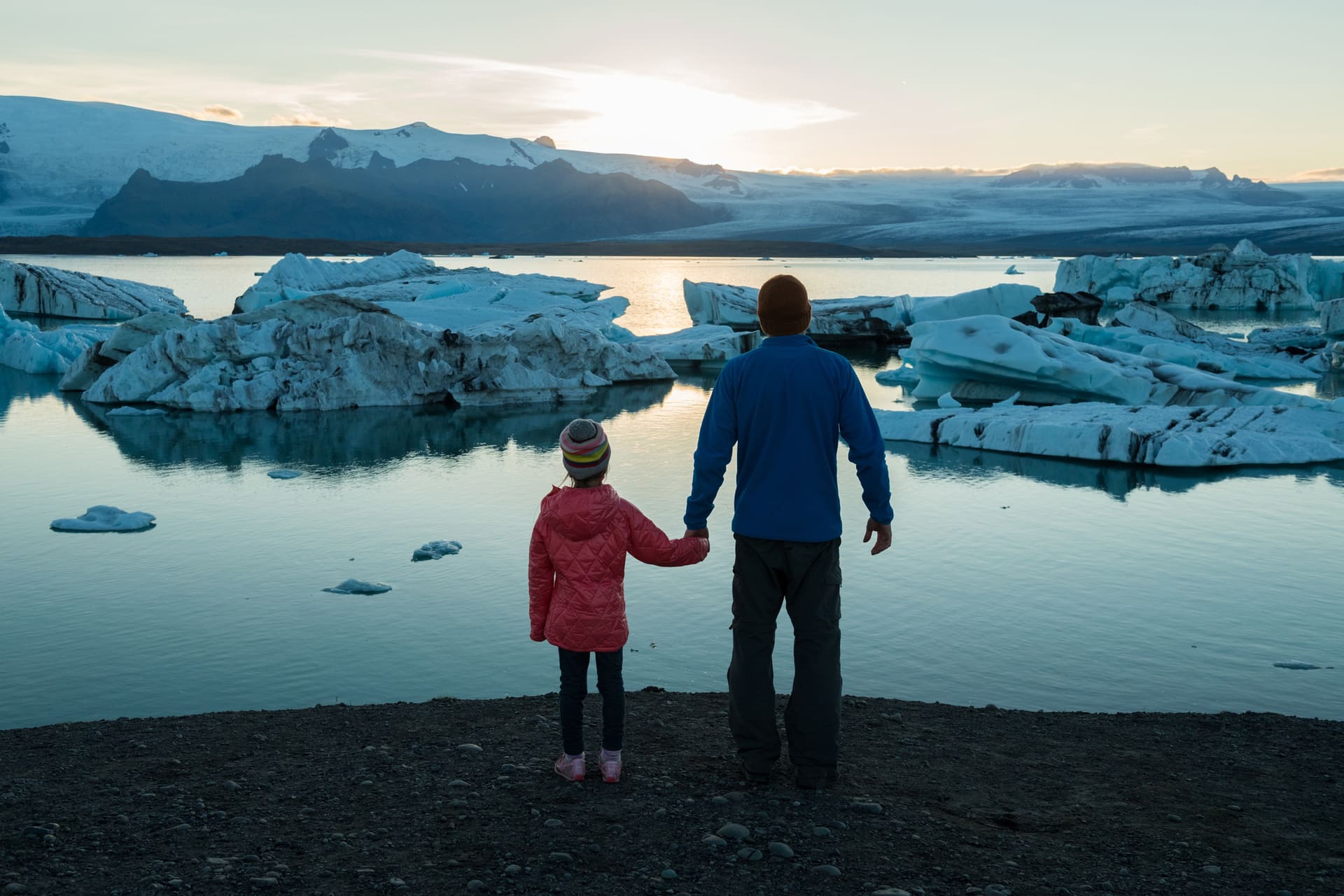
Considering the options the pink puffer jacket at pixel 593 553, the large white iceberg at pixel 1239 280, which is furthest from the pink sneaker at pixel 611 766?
the large white iceberg at pixel 1239 280

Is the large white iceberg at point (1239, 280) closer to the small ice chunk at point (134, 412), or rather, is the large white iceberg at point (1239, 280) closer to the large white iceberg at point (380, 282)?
the large white iceberg at point (380, 282)

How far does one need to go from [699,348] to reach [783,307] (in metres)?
17.4

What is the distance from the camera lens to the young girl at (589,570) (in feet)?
10.9

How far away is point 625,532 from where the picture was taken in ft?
11.0

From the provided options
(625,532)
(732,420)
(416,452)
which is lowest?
(416,452)

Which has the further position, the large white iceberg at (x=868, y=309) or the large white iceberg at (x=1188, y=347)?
the large white iceberg at (x=868, y=309)

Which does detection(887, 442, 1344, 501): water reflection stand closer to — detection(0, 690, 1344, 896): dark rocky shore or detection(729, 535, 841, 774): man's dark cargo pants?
detection(0, 690, 1344, 896): dark rocky shore

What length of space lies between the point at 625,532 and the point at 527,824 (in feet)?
2.76

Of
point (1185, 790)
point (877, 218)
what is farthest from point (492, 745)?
point (877, 218)

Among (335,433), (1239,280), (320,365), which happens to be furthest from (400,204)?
(335,433)

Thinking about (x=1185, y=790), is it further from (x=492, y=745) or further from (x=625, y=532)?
(x=492, y=745)

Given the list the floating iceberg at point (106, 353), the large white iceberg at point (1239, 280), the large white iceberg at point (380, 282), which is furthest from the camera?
the large white iceberg at point (1239, 280)

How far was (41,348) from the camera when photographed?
1909 cm

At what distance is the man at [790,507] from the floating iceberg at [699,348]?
16.7m
